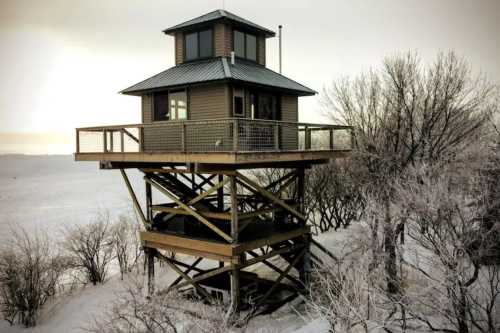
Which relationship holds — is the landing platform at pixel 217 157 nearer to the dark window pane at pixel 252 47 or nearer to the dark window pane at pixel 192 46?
the dark window pane at pixel 192 46

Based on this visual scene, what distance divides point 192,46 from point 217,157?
7724 millimetres

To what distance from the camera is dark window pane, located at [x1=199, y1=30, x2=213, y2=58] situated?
51.6 feet

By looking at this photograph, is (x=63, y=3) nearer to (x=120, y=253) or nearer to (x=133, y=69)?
(x=133, y=69)

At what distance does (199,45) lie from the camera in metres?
16.1

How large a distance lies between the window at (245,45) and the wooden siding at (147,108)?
433cm

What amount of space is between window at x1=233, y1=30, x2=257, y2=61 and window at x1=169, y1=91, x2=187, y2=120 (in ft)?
11.3

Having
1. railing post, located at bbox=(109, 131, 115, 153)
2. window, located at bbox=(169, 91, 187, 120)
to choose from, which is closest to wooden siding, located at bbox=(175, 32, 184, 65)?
window, located at bbox=(169, 91, 187, 120)

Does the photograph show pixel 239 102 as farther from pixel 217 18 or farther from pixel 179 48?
pixel 179 48

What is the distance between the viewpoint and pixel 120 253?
75.5 feet

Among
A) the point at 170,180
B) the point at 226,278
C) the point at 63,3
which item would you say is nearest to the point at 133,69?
the point at 63,3

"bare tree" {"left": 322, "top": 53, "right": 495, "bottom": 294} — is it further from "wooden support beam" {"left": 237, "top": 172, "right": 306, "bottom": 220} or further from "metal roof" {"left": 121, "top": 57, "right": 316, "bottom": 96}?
"metal roof" {"left": 121, "top": 57, "right": 316, "bottom": 96}

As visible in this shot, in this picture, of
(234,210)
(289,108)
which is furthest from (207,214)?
(289,108)

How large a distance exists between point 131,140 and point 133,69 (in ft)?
64.9

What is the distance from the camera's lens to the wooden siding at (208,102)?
1332 cm
